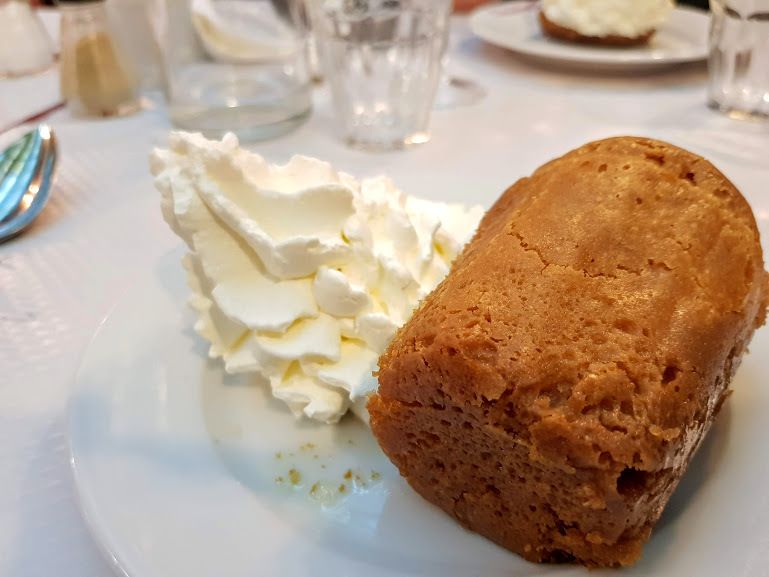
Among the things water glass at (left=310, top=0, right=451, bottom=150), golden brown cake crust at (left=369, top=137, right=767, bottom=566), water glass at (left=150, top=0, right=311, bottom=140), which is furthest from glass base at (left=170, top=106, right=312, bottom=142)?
golden brown cake crust at (left=369, top=137, right=767, bottom=566)

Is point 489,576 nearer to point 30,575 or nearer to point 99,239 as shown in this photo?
point 30,575

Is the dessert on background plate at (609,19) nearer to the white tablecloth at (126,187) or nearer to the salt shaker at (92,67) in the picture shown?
the white tablecloth at (126,187)

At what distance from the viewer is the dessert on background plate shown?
2.05m

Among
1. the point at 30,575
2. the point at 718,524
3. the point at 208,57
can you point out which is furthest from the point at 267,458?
the point at 208,57

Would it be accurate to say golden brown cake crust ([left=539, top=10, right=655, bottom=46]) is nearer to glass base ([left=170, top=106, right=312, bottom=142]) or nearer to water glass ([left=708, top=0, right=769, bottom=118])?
water glass ([left=708, top=0, right=769, bottom=118])

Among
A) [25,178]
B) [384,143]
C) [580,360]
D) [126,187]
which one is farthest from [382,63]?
[580,360]

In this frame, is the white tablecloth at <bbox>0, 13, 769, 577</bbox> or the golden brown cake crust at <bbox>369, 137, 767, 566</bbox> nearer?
the golden brown cake crust at <bbox>369, 137, 767, 566</bbox>

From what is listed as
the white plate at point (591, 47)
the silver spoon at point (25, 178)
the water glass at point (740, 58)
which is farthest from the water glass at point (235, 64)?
the water glass at point (740, 58)

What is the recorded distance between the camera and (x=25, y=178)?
1444 millimetres

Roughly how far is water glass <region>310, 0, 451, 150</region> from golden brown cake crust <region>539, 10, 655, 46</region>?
57cm

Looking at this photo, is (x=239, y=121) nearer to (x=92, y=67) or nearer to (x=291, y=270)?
(x=92, y=67)

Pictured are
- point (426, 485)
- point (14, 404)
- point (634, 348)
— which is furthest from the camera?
point (14, 404)

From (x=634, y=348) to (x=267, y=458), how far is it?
1.53ft

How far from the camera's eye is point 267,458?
85 cm
